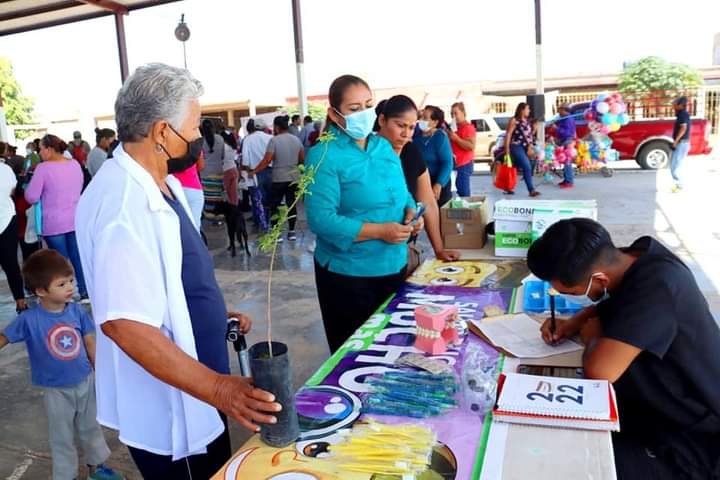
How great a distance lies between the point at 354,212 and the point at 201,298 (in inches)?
36.3

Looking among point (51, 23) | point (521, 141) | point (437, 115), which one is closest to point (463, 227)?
point (437, 115)

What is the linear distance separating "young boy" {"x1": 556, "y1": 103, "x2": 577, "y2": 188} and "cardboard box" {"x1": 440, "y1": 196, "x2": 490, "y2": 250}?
7.67m

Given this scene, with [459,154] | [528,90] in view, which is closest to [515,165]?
[459,154]

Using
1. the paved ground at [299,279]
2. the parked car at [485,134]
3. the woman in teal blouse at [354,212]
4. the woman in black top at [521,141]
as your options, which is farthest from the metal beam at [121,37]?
the woman in teal blouse at [354,212]

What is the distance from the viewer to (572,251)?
158 cm

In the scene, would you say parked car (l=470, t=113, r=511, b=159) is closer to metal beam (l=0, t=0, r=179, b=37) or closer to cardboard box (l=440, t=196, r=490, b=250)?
metal beam (l=0, t=0, r=179, b=37)

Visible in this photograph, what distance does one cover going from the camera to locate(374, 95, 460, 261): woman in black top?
2629 mm

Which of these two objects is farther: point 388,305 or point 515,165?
point 515,165

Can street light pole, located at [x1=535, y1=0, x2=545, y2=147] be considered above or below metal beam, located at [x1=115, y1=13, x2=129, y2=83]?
below

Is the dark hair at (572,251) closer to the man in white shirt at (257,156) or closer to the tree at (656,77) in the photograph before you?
the man in white shirt at (257,156)

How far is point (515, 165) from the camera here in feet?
31.2

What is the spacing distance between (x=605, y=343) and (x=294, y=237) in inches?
245

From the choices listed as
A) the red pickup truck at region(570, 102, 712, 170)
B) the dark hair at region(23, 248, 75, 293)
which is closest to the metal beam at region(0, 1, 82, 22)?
the red pickup truck at region(570, 102, 712, 170)

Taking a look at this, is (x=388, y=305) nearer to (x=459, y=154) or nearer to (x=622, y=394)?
(x=622, y=394)
